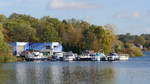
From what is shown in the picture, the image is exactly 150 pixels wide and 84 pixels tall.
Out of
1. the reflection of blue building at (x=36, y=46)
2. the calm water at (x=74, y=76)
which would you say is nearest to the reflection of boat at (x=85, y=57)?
the reflection of blue building at (x=36, y=46)

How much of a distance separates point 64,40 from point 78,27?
1458 cm

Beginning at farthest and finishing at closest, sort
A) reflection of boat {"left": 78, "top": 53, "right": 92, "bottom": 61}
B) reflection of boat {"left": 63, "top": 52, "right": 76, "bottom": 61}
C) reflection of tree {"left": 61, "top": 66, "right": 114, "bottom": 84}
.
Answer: reflection of boat {"left": 78, "top": 53, "right": 92, "bottom": 61}, reflection of boat {"left": 63, "top": 52, "right": 76, "bottom": 61}, reflection of tree {"left": 61, "top": 66, "right": 114, "bottom": 84}

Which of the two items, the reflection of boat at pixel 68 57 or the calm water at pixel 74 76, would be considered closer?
the calm water at pixel 74 76

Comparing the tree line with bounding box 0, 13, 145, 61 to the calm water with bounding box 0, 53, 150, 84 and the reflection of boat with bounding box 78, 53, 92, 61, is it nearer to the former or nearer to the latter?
the reflection of boat with bounding box 78, 53, 92, 61

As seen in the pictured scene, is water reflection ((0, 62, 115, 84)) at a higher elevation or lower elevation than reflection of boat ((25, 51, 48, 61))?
lower

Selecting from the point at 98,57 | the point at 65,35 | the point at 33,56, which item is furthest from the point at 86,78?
the point at 65,35

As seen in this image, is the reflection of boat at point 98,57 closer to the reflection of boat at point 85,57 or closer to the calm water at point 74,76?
the reflection of boat at point 85,57

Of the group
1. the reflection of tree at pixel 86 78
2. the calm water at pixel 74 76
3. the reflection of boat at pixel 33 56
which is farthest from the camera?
the reflection of boat at pixel 33 56

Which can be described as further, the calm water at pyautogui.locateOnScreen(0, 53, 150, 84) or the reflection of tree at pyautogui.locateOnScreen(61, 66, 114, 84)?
the calm water at pyautogui.locateOnScreen(0, 53, 150, 84)

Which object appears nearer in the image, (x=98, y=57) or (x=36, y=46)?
(x=98, y=57)

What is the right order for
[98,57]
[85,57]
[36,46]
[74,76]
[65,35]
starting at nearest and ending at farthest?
[74,76] < [98,57] < [85,57] < [36,46] < [65,35]

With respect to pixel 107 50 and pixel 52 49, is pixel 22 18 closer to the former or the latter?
pixel 52 49

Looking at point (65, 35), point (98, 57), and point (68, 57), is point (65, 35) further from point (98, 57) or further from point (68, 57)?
point (98, 57)

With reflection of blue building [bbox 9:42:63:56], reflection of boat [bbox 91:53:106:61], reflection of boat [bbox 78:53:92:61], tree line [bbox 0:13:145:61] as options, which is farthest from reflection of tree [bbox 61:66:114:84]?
reflection of blue building [bbox 9:42:63:56]
